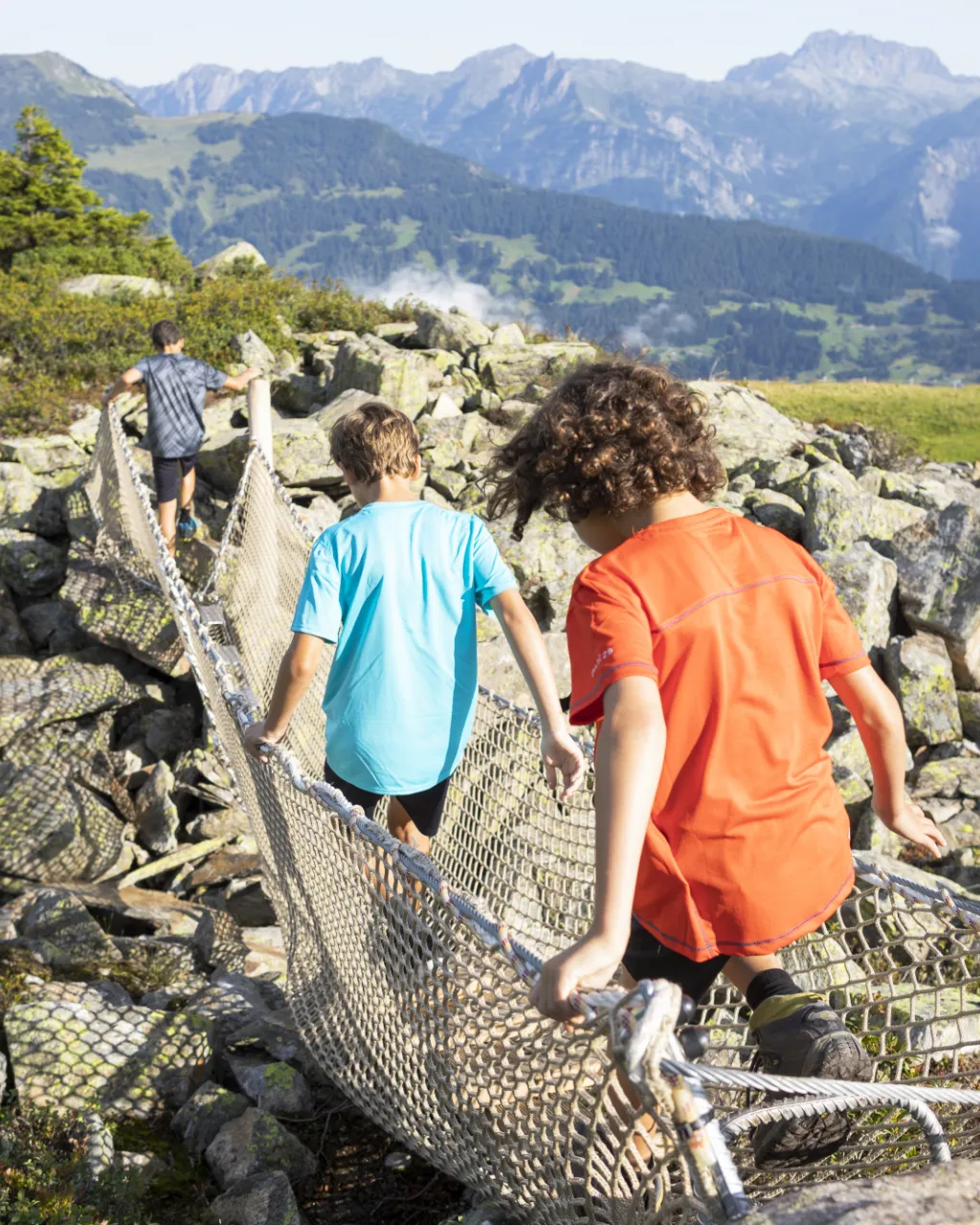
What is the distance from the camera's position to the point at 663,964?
189cm

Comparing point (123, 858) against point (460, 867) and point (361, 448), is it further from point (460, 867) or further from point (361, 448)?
point (361, 448)

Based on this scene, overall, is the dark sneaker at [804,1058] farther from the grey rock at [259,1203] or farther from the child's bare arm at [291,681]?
the child's bare arm at [291,681]

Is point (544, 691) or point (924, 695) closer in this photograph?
point (544, 691)

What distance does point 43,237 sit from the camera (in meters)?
17.5

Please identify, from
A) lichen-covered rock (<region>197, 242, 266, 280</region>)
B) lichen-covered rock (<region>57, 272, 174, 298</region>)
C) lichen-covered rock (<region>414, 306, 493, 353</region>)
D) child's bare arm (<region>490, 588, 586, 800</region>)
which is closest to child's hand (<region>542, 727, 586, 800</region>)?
child's bare arm (<region>490, 588, 586, 800</region>)

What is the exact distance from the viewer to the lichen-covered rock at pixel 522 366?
9711mm

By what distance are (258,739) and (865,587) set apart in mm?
4687

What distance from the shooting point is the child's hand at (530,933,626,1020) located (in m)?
1.44

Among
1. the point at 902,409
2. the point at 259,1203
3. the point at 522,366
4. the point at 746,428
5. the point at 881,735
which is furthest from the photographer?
the point at 902,409

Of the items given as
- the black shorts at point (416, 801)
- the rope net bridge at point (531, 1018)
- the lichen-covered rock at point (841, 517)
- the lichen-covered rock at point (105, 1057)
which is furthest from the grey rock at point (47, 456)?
the black shorts at point (416, 801)

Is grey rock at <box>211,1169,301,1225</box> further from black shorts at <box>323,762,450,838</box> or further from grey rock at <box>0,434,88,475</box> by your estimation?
grey rock at <box>0,434,88,475</box>

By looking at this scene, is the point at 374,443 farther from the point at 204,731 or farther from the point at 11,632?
the point at 11,632

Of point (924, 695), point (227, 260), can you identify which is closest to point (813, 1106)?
point (924, 695)

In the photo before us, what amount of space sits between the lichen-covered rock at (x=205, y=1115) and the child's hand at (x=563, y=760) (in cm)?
118
